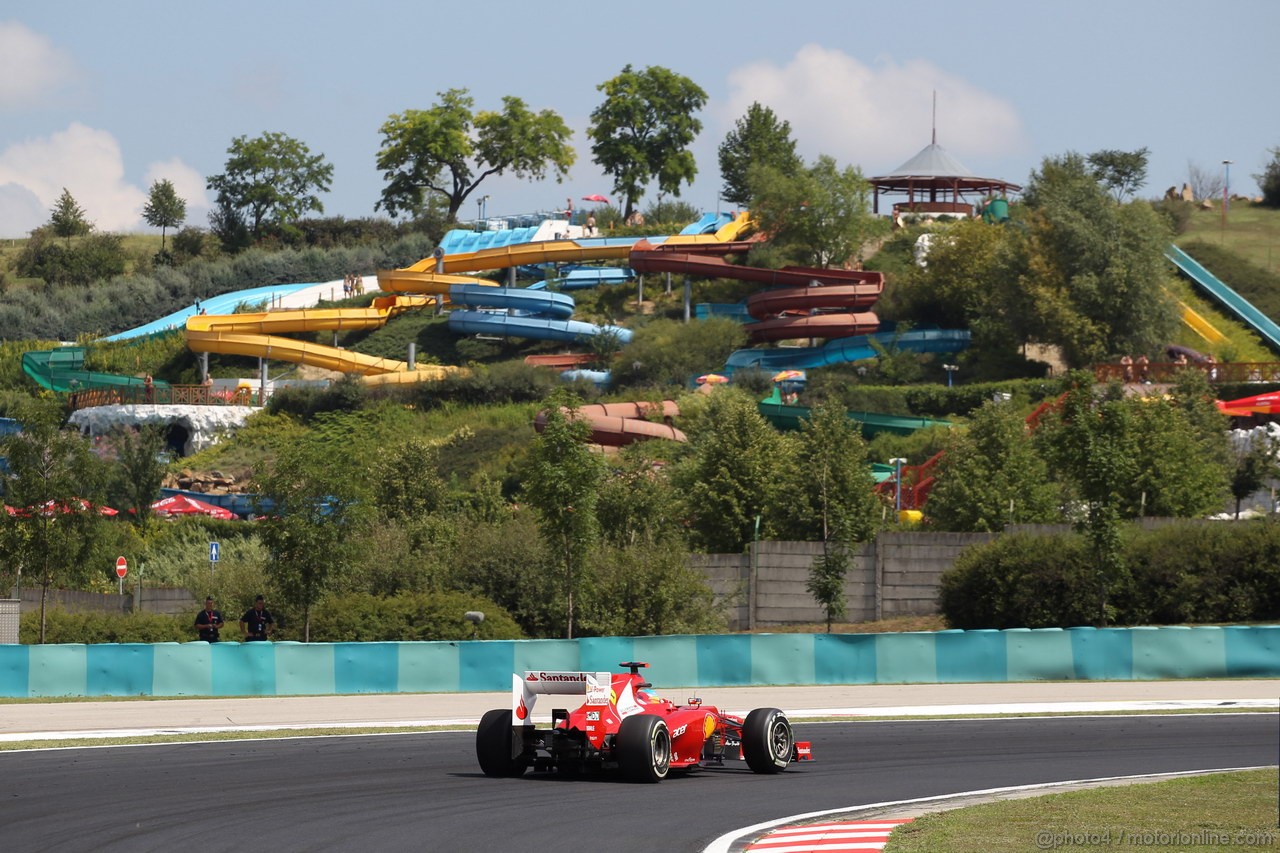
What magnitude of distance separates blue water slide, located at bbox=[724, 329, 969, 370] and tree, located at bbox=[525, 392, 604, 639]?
5011 centimetres

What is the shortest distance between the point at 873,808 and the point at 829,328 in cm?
7229

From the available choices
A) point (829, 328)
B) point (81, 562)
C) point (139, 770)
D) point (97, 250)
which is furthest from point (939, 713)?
point (97, 250)

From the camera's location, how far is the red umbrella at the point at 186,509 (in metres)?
65.4

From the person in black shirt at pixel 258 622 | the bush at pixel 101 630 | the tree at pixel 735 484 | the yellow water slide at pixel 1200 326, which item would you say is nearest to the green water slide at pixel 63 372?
the tree at pixel 735 484

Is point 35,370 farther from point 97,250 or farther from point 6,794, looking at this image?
point 6,794

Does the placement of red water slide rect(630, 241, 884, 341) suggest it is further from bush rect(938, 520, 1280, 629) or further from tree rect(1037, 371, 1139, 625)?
bush rect(938, 520, 1280, 629)

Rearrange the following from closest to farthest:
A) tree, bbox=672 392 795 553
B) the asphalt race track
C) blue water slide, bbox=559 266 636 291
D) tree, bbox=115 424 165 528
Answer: the asphalt race track
tree, bbox=672 392 795 553
tree, bbox=115 424 165 528
blue water slide, bbox=559 266 636 291

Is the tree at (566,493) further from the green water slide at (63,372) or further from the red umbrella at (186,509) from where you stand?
the green water slide at (63,372)

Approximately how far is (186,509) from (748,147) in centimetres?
7754

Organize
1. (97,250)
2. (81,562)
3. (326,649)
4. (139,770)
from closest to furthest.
Result: (139,770)
(326,649)
(81,562)
(97,250)

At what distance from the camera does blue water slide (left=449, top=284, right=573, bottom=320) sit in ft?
310

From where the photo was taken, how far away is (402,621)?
36188mm

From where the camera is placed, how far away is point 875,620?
142 feet

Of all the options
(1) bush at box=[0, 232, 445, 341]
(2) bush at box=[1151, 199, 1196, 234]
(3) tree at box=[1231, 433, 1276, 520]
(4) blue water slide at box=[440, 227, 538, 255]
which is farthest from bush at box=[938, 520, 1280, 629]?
(1) bush at box=[0, 232, 445, 341]
